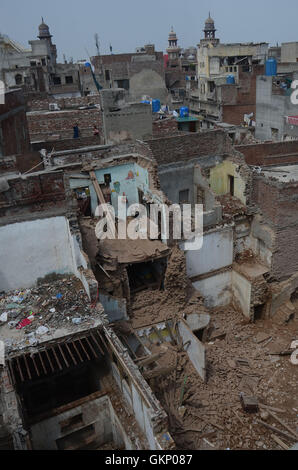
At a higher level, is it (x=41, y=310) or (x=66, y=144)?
(x=66, y=144)

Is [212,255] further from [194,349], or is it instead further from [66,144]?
[66,144]

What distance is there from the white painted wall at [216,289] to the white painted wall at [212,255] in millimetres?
440

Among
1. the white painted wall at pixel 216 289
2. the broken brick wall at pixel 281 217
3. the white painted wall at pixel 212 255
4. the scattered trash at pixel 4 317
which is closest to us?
the scattered trash at pixel 4 317

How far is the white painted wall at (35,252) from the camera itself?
1179 cm

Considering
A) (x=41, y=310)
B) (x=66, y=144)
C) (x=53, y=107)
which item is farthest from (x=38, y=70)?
(x=41, y=310)

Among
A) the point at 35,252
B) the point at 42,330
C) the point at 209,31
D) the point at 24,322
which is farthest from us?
the point at 209,31

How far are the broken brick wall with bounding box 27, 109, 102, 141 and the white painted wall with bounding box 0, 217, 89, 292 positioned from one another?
1268 centimetres

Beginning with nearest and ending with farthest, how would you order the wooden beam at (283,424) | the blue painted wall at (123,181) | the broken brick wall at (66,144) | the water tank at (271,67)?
the wooden beam at (283,424) → the blue painted wall at (123,181) → the broken brick wall at (66,144) → the water tank at (271,67)

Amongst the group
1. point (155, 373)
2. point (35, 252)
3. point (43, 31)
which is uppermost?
point (43, 31)

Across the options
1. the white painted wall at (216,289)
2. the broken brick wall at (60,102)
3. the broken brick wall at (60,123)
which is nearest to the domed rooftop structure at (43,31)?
A: the broken brick wall at (60,102)

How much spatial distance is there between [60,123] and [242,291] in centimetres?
1523

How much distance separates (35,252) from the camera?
40.1 feet

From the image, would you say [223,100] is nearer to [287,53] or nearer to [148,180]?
[287,53]

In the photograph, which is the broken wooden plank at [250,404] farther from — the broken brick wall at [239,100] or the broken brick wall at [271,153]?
the broken brick wall at [239,100]
